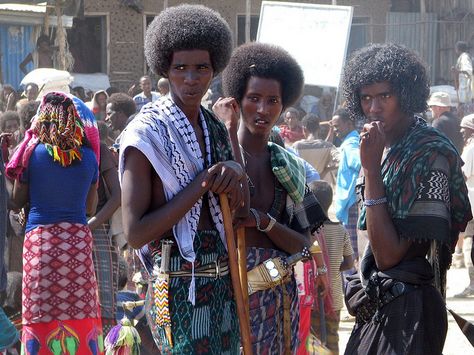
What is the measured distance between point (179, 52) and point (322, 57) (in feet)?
48.1

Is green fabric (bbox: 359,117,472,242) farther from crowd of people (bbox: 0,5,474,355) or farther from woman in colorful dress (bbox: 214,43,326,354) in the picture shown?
woman in colorful dress (bbox: 214,43,326,354)

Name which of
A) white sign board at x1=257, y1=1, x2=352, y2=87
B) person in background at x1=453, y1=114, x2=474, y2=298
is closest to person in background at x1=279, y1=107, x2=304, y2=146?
person in background at x1=453, y1=114, x2=474, y2=298

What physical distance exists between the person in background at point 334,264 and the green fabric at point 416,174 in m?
2.88

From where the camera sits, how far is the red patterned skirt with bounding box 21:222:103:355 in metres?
5.98

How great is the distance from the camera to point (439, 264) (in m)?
4.06

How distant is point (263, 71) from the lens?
471 centimetres

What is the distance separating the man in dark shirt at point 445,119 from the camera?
12570 millimetres

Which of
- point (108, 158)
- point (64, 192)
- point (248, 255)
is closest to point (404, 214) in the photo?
point (248, 255)

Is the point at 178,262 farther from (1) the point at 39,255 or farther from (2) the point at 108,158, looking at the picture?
(2) the point at 108,158

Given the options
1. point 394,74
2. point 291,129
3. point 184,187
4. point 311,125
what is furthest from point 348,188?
point 184,187

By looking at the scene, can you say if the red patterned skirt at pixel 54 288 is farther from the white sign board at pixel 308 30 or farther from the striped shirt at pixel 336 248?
the white sign board at pixel 308 30

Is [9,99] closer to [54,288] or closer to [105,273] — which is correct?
[105,273]

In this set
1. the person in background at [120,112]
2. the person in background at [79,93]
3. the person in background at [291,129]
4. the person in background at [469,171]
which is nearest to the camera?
the person in background at [120,112]

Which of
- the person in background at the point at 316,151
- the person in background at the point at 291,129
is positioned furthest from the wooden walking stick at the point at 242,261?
the person in background at the point at 291,129
